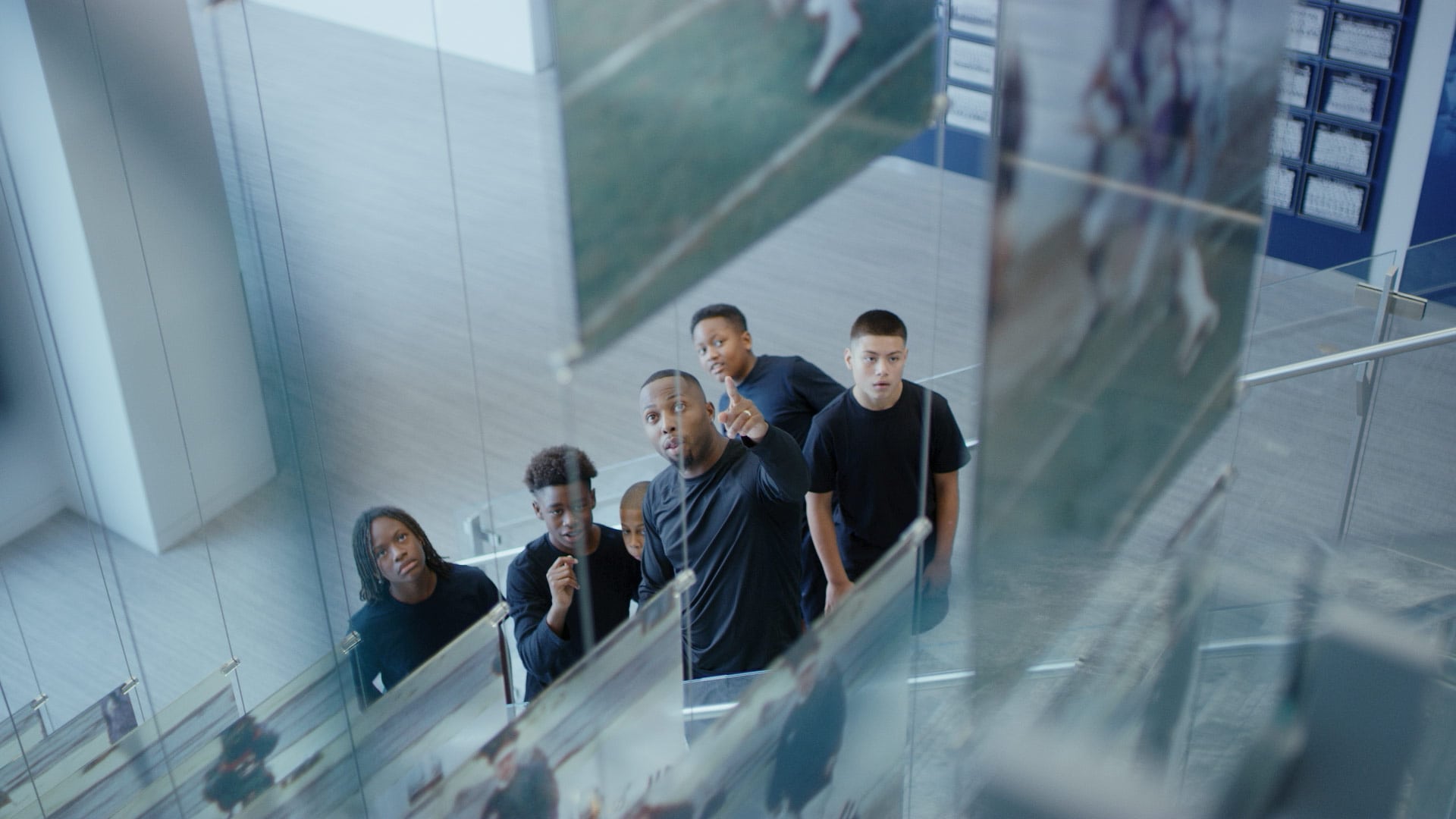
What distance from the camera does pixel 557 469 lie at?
2.81 metres

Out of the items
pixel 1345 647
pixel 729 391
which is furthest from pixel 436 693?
pixel 1345 647

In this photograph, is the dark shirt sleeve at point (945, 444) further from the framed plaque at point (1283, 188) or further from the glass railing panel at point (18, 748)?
the framed plaque at point (1283, 188)

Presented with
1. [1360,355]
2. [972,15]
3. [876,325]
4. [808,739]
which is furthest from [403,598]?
[1360,355]

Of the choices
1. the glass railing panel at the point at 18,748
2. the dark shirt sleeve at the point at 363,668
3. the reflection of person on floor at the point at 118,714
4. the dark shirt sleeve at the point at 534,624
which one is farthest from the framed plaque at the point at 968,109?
the glass railing panel at the point at 18,748

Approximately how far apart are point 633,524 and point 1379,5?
14.4 ft

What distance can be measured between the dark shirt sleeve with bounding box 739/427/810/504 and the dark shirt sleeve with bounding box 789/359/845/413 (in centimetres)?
35

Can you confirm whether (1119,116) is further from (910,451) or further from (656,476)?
(656,476)

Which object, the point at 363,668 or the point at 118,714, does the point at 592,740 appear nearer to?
the point at 363,668

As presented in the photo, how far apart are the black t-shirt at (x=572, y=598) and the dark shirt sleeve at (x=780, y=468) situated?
1.12ft

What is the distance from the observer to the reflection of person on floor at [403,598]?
9.73 ft

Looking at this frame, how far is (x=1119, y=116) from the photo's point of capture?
273 centimetres

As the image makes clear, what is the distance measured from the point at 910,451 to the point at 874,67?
845mm

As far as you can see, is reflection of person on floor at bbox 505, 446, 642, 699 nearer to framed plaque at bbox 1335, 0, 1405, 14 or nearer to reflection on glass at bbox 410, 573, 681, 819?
reflection on glass at bbox 410, 573, 681, 819

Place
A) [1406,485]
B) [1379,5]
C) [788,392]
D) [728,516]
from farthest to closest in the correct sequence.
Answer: [1379,5], [1406,485], [788,392], [728,516]
